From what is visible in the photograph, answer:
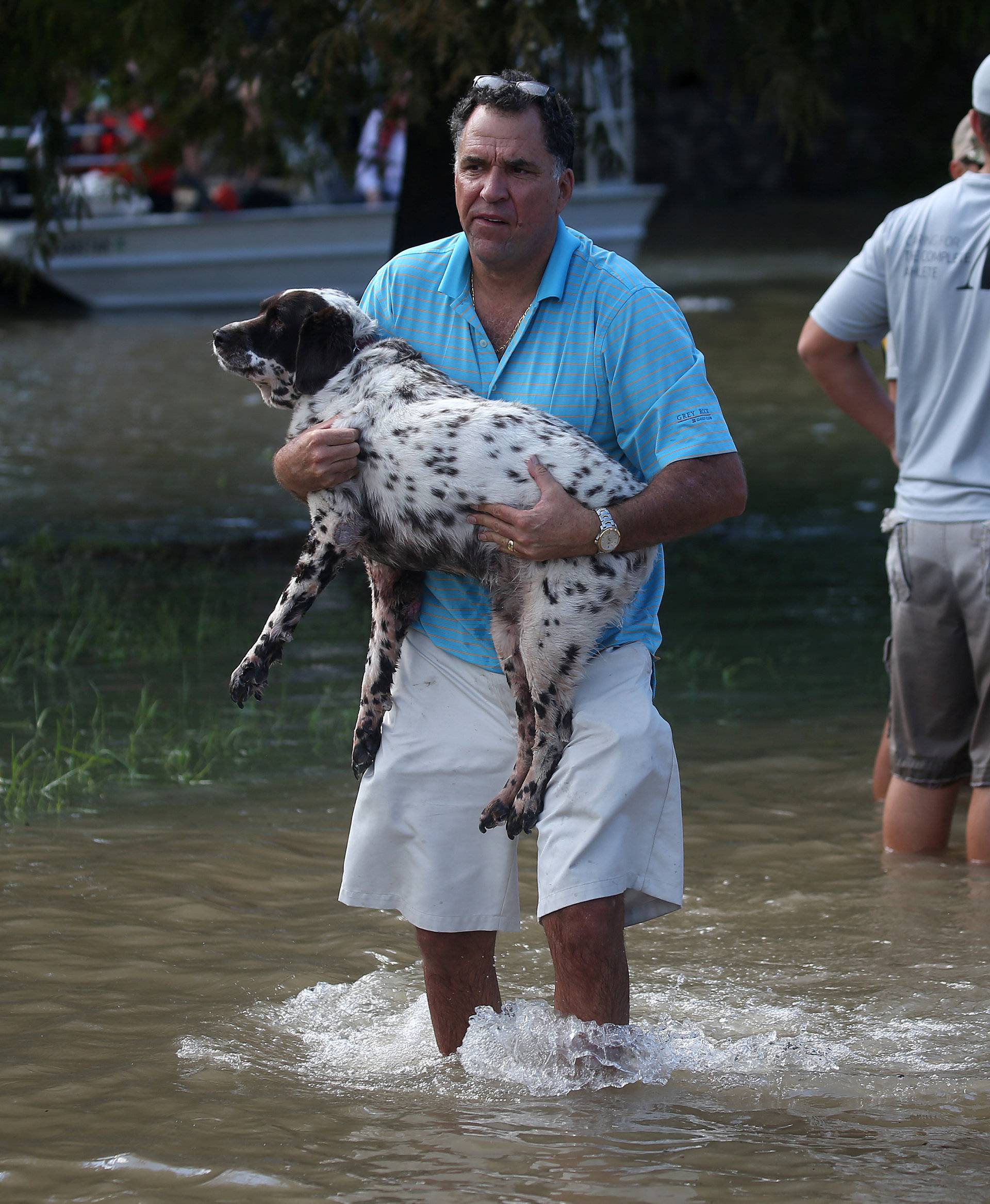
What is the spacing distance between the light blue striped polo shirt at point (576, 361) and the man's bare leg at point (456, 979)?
0.68 meters

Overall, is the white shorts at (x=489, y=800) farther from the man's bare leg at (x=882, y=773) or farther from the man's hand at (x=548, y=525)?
the man's bare leg at (x=882, y=773)

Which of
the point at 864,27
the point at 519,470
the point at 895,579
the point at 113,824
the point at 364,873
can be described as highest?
the point at 864,27

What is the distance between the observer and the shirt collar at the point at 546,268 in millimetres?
3574

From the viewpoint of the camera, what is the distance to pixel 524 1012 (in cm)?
380

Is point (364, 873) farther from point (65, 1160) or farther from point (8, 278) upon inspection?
point (8, 278)

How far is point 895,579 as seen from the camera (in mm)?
5055

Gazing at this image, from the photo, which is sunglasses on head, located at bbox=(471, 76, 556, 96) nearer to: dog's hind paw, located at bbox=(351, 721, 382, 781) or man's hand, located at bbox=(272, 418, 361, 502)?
man's hand, located at bbox=(272, 418, 361, 502)

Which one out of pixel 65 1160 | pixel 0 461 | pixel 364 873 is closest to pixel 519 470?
pixel 364 873

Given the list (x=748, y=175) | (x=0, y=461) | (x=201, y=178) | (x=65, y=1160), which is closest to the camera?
(x=65, y=1160)

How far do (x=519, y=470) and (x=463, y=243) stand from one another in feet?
1.90

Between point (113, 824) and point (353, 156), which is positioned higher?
point (353, 156)

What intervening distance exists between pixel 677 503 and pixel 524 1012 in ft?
4.13

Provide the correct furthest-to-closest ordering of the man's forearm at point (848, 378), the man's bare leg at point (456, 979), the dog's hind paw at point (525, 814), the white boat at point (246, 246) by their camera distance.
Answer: the white boat at point (246, 246) < the man's forearm at point (848, 378) < the man's bare leg at point (456, 979) < the dog's hind paw at point (525, 814)

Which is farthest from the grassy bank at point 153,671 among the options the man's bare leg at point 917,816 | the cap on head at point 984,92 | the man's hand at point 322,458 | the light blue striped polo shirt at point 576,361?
the cap on head at point 984,92
